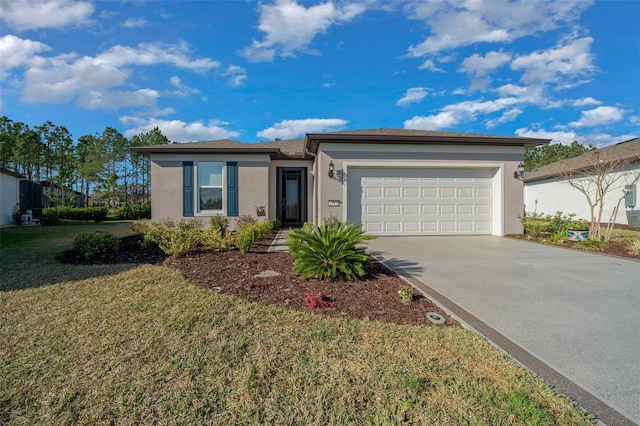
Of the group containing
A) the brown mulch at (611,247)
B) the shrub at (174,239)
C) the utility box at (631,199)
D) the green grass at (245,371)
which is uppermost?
the utility box at (631,199)

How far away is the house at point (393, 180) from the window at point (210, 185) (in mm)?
54

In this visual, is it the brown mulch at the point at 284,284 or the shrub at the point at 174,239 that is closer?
the brown mulch at the point at 284,284

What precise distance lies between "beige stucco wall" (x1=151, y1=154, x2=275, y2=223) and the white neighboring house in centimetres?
868

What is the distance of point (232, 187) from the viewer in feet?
37.1

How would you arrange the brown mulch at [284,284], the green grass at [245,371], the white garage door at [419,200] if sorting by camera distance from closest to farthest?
1. the green grass at [245,371]
2. the brown mulch at [284,284]
3. the white garage door at [419,200]

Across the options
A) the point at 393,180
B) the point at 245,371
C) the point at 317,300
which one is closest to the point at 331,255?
the point at 317,300

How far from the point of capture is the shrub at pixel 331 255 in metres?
4.55

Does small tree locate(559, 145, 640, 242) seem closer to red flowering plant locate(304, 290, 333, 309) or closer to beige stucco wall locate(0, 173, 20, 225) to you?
red flowering plant locate(304, 290, 333, 309)

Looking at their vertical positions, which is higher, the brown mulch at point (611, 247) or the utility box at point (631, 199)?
the utility box at point (631, 199)

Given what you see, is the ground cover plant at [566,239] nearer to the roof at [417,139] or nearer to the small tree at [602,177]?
the small tree at [602,177]

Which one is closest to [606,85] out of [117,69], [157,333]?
[157,333]

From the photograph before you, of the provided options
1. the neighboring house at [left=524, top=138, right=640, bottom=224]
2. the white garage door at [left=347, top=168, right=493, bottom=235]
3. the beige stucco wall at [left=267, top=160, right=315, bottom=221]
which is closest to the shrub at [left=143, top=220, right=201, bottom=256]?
the white garage door at [left=347, top=168, right=493, bottom=235]

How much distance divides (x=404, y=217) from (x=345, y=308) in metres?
7.11

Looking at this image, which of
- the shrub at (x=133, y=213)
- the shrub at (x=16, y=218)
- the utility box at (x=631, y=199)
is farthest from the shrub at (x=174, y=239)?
the utility box at (x=631, y=199)
